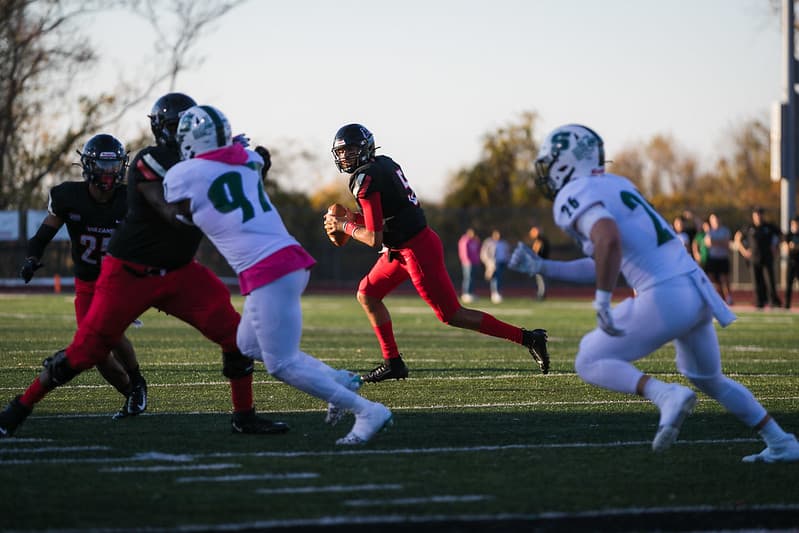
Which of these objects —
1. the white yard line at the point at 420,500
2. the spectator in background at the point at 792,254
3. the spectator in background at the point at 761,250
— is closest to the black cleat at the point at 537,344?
the white yard line at the point at 420,500

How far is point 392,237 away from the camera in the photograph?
9.62m

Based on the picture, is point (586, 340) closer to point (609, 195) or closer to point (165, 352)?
point (609, 195)

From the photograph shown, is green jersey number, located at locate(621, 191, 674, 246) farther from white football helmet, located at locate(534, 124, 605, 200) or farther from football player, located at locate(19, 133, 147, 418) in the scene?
football player, located at locate(19, 133, 147, 418)

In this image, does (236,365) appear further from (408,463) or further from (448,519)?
(448,519)

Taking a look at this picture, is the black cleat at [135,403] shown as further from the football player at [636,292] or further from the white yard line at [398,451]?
the football player at [636,292]

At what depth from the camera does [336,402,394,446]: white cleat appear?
6.67m

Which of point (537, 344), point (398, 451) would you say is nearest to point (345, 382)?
point (398, 451)

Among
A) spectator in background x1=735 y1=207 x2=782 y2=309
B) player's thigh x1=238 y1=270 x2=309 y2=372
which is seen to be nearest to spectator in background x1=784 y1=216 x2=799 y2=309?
spectator in background x1=735 y1=207 x2=782 y2=309

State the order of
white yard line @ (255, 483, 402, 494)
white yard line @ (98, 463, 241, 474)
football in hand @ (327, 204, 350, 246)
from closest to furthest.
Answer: white yard line @ (255, 483, 402, 494)
white yard line @ (98, 463, 241, 474)
football in hand @ (327, 204, 350, 246)

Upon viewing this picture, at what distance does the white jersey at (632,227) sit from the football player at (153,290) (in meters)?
2.00

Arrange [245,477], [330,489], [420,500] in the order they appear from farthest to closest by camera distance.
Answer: [245,477] < [330,489] < [420,500]

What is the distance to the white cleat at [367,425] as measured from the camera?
21.9ft

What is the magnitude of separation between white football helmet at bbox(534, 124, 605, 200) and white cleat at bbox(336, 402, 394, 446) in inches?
56.7

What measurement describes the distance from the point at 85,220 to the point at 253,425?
1.80 metres
